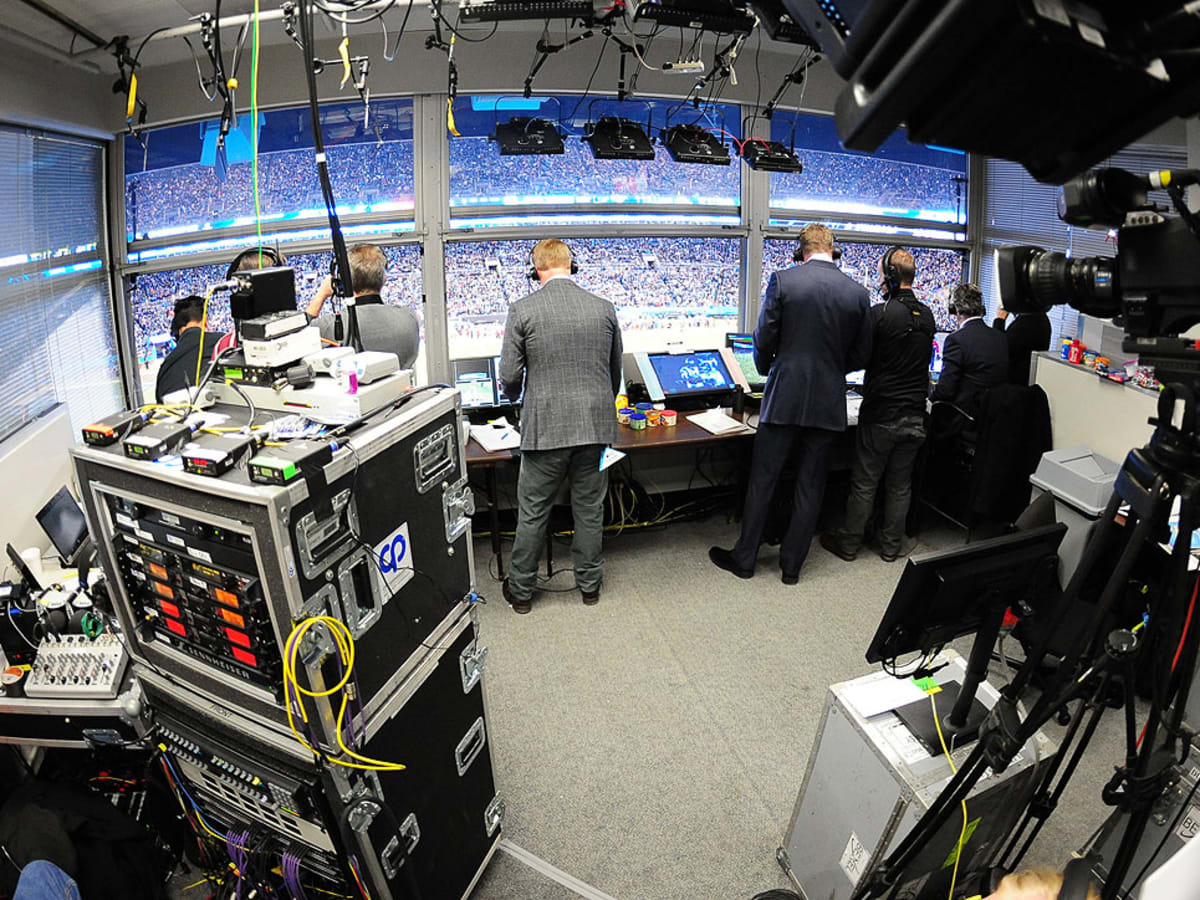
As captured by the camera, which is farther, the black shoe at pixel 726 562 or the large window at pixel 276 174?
the large window at pixel 276 174

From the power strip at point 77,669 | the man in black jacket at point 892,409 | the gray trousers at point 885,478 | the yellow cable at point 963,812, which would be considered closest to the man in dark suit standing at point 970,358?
the man in black jacket at point 892,409

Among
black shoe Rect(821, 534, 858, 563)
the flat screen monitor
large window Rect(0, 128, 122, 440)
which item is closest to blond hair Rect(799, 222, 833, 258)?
black shoe Rect(821, 534, 858, 563)

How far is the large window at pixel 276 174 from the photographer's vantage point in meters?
3.81

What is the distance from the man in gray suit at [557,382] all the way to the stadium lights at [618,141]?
0.99 m

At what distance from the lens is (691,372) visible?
4211mm

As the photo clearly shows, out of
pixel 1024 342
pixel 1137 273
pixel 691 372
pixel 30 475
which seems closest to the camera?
pixel 1137 273

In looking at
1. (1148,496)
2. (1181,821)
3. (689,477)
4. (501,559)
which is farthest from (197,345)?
(1181,821)

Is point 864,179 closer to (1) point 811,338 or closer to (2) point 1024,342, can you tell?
(2) point 1024,342

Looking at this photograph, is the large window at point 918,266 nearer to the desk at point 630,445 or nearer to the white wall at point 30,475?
the desk at point 630,445

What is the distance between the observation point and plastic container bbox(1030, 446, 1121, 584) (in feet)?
9.17

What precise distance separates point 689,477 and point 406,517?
3094 millimetres

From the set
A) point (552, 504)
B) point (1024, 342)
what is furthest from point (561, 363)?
point (1024, 342)

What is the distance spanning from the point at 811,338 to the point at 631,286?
1.49m

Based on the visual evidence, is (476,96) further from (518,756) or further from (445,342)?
(518,756)
